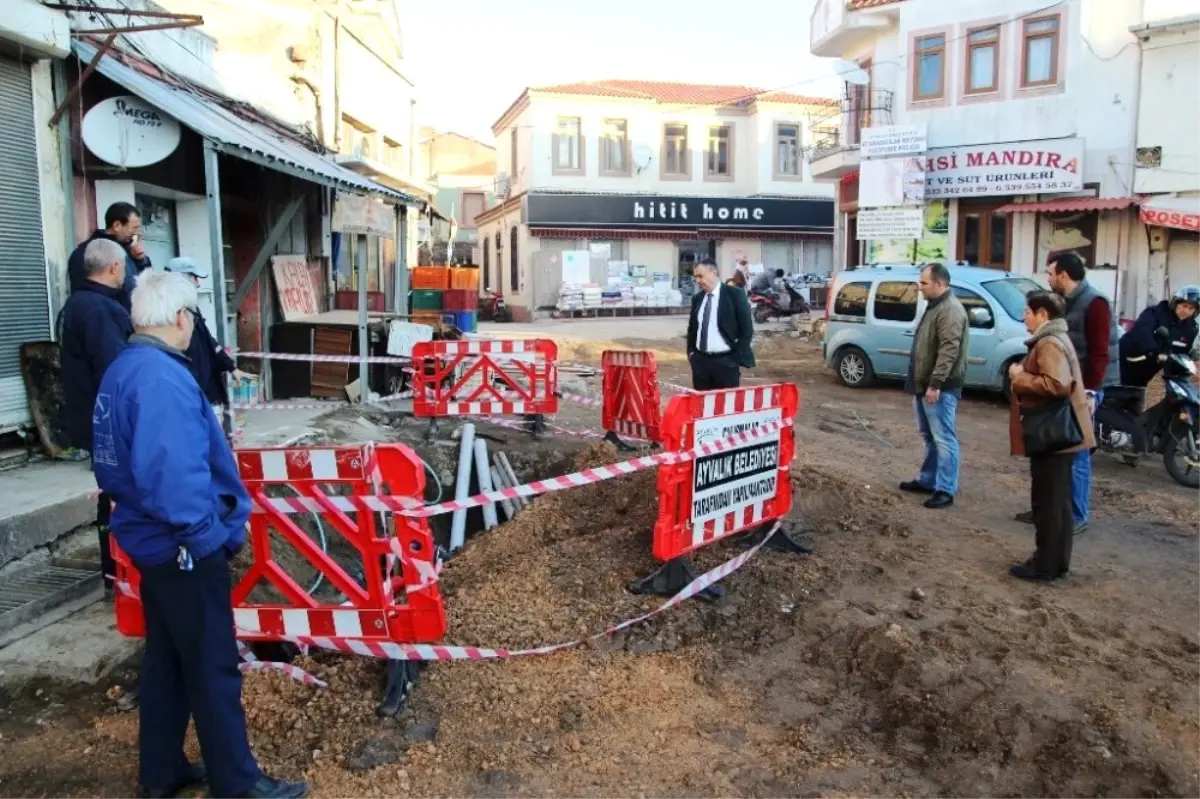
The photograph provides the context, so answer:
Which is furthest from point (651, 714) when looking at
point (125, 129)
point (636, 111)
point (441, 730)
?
point (636, 111)

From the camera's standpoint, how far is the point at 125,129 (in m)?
7.59

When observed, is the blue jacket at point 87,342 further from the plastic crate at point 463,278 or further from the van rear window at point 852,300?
the plastic crate at point 463,278

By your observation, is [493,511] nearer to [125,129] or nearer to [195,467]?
[125,129]

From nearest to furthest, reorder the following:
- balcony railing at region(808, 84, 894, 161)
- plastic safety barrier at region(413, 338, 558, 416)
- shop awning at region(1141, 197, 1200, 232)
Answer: plastic safety barrier at region(413, 338, 558, 416), shop awning at region(1141, 197, 1200, 232), balcony railing at region(808, 84, 894, 161)

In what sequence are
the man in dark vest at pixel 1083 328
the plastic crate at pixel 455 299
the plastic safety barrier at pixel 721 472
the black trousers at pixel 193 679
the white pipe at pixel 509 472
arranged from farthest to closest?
the plastic crate at pixel 455 299 → the white pipe at pixel 509 472 → the man in dark vest at pixel 1083 328 → the plastic safety barrier at pixel 721 472 → the black trousers at pixel 193 679

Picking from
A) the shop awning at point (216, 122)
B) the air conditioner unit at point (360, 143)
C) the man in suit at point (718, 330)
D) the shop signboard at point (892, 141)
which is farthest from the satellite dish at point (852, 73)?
the man in suit at point (718, 330)

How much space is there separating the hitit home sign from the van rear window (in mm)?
19710

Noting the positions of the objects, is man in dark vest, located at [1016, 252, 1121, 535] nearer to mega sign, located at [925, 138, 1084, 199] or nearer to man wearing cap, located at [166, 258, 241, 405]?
man wearing cap, located at [166, 258, 241, 405]

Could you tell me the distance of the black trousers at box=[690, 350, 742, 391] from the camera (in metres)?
7.53

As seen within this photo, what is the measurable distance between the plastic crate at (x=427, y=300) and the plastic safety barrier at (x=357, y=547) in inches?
420

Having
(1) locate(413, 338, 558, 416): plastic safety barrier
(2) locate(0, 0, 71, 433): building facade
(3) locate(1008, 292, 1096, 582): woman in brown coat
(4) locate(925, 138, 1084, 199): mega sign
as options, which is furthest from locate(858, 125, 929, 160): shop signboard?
(2) locate(0, 0, 71, 433): building facade

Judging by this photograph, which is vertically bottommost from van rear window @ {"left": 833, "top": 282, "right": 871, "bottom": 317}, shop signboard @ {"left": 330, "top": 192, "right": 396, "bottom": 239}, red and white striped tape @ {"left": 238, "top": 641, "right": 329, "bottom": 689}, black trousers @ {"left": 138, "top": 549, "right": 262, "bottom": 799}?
red and white striped tape @ {"left": 238, "top": 641, "right": 329, "bottom": 689}

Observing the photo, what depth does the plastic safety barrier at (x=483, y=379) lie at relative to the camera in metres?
9.35

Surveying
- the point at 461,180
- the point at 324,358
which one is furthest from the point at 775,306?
the point at 461,180
